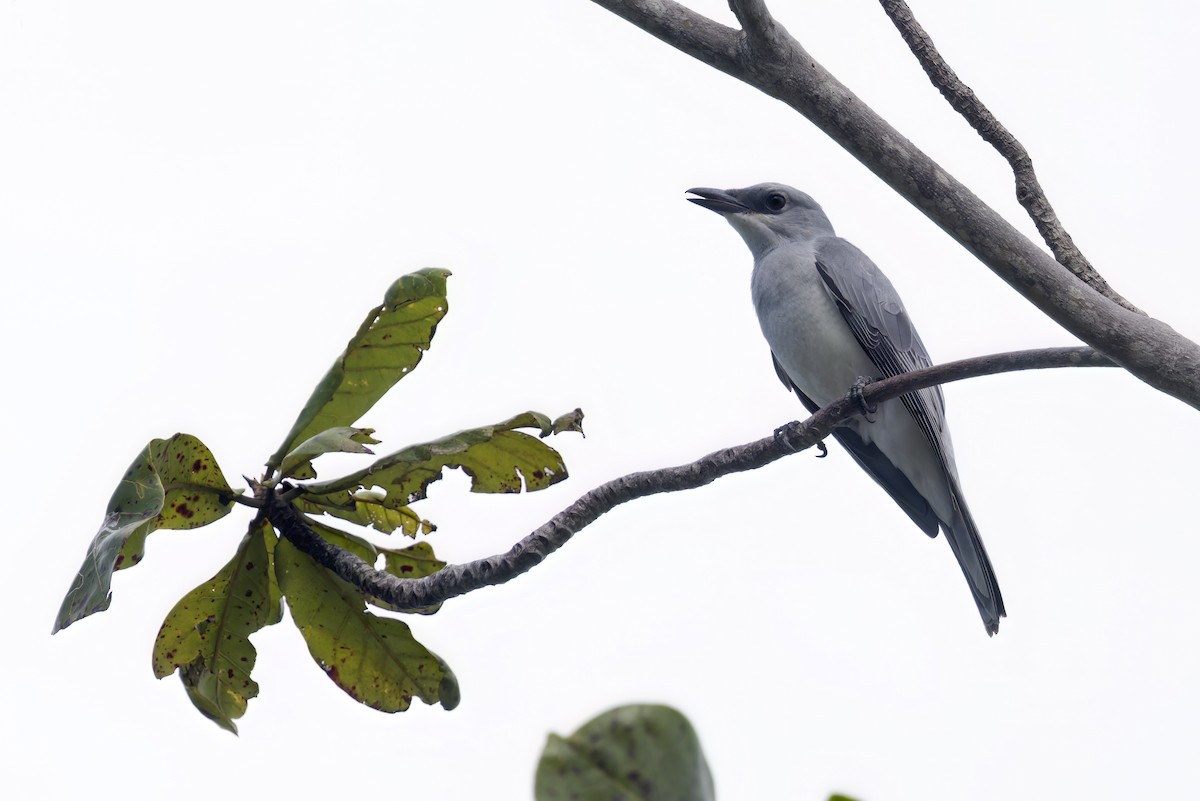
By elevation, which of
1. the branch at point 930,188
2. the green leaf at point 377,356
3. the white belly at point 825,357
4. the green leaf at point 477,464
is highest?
the white belly at point 825,357

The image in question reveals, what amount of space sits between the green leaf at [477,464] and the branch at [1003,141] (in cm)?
174

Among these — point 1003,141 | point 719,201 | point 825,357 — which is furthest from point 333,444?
point 719,201

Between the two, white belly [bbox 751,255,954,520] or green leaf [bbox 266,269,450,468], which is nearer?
green leaf [bbox 266,269,450,468]

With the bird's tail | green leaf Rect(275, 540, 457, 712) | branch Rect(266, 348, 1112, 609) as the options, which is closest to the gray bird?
the bird's tail

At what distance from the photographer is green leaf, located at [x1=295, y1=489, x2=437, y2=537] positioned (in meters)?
3.33

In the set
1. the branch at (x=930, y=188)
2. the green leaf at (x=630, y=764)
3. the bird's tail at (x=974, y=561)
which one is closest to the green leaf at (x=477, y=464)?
the branch at (x=930, y=188)

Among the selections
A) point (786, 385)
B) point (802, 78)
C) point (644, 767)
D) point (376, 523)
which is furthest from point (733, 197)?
point (644, 767)

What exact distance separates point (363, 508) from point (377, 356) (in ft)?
1.44

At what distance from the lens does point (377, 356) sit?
335cm

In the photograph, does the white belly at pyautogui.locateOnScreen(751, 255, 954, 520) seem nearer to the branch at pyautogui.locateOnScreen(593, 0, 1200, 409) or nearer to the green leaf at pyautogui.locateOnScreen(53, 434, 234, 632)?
the branch at pyautogui.locateOnScreen(593, 0, 1200, 409)

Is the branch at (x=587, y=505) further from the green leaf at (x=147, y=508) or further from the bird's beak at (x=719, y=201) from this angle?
the bird's beak at (x=719, y=201)

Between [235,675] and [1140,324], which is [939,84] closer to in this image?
[1140,324]

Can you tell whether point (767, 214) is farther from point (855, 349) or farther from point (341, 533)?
point (341, 533)

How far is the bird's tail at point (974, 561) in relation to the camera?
239 inches
